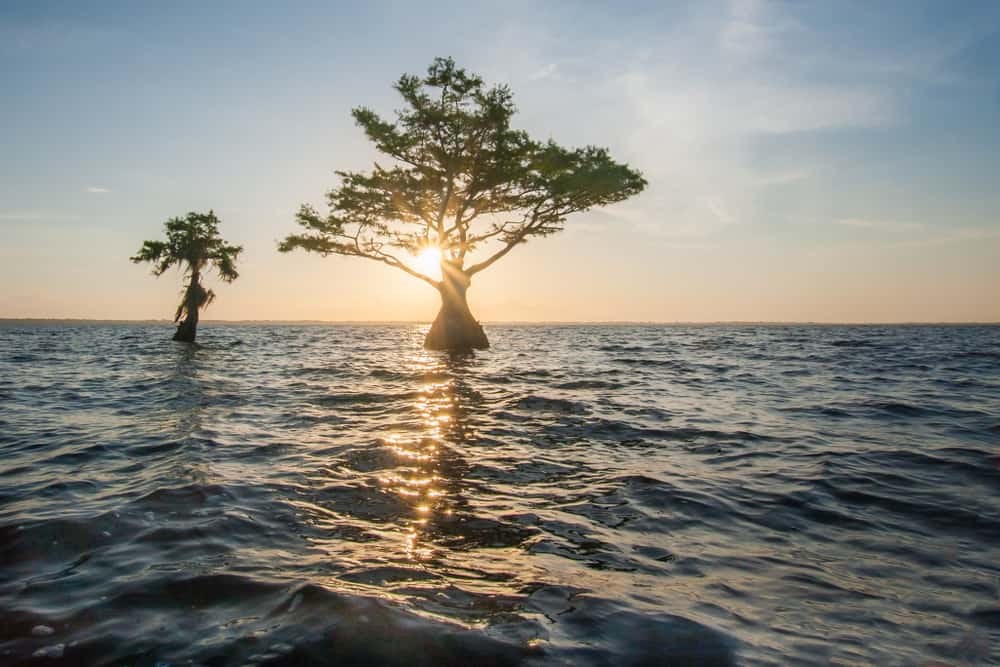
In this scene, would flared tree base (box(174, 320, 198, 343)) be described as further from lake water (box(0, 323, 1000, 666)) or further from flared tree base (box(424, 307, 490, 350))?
lake water (box(0, 323, 1000, 666))

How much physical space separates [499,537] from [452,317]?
83.4 ft

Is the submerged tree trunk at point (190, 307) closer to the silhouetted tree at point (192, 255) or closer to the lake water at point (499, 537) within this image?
the silhouetted tree at point (192, 255)

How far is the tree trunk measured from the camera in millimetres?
29203

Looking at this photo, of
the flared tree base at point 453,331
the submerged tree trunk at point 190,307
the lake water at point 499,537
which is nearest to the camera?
the lake water at point 499,537

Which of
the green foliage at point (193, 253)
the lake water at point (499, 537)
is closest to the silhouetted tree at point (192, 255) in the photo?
the green foliage at point (193, 253)

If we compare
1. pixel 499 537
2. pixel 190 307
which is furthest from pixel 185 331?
pixel 499 537

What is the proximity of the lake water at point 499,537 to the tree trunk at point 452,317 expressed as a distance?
63.9 feet

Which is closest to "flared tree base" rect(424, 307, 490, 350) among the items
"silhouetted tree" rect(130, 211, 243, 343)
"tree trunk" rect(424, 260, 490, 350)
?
"tree trunk" rect(424, 260, 490, 350)

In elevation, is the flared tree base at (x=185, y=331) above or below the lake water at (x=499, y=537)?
above

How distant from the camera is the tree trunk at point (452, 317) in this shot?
29203 mm

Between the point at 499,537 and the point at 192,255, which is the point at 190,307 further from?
the point at 499,537

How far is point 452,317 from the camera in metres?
29.2

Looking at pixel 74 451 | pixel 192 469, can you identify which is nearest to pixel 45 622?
pixel 192 469

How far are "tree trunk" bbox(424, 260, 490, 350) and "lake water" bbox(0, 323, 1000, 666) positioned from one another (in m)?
19.5
